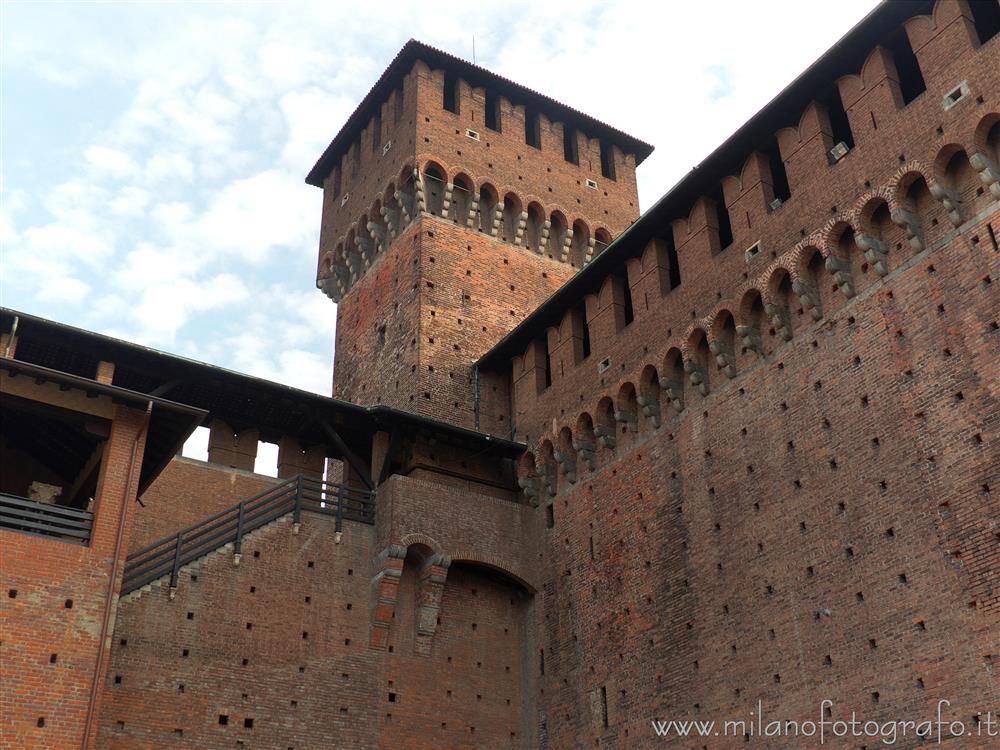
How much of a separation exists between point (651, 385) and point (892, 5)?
19.9ft

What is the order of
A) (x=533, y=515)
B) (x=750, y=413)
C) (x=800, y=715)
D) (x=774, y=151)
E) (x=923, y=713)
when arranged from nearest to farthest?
(x=923, y=713), (x=800, y=715), (x=750, y=413), (x=774, y=151), (x=533, y=515)

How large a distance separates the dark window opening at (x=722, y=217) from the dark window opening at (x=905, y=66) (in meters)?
2.92

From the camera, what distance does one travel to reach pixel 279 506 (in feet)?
51.3

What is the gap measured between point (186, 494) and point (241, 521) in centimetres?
183

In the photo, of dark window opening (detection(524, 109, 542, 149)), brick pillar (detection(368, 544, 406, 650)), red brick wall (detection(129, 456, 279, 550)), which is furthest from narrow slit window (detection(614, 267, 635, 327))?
dark window opening (detection(524, 109, 542, 149))

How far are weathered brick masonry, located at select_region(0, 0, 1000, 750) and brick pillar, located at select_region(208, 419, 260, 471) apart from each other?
7 centimetres

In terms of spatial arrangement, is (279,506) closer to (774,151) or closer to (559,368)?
(559,368)

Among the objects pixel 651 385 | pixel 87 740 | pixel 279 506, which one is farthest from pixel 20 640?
pixel 651 385

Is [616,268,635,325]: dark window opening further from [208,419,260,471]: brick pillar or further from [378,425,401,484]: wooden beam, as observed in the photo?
[208,419,260,471]: brick pillar

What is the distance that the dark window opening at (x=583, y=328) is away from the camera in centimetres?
1793

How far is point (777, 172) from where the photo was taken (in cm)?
1509

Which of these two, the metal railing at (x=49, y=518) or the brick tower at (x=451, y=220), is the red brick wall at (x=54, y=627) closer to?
the metal railing at (x=49, y=518)

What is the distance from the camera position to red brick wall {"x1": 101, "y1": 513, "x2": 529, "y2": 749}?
13.5m

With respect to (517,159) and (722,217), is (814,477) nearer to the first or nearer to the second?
(722,217)
